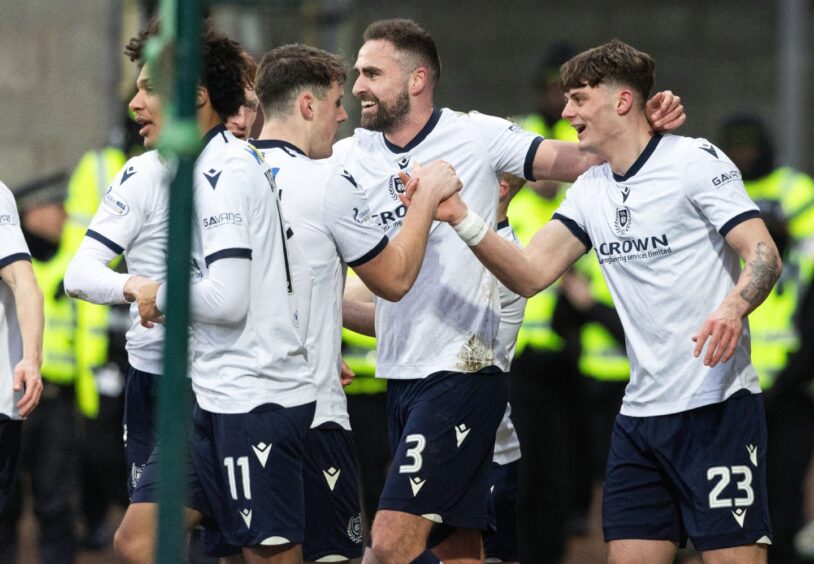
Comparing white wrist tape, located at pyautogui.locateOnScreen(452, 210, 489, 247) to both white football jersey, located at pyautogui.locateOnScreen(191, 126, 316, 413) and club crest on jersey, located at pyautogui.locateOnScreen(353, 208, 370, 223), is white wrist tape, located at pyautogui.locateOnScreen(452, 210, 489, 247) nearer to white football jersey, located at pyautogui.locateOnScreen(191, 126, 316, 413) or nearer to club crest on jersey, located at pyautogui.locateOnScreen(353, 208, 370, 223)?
club crest on jersey, located at pyautogui.locateOnScreen(353, 208, 370, 223)

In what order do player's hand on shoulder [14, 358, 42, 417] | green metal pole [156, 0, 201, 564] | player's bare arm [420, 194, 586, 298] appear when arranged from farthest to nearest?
player's hand on shoulder [14, 358, 42, 417]
player's bare arm [420, 194, 586, 298]
green metal pole [156, 0, 201, 564]

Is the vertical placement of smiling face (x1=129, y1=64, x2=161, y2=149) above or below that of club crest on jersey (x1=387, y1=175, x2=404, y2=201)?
above

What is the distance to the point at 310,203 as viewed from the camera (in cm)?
584

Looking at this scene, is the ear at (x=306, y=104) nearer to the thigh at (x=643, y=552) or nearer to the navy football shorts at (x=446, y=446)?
the navy football shorts at (x=446, y=446)

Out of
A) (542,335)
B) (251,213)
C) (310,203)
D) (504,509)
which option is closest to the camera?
(251,213)

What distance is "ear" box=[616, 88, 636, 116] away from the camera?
20.0 feet

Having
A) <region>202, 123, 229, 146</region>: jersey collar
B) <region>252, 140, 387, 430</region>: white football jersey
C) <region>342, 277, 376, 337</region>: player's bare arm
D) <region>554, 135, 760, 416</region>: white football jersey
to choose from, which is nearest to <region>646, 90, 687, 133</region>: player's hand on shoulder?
<region>554, 135, 760, 416</region>: white football jersey

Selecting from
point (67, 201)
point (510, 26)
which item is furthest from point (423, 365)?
point (510, 26)

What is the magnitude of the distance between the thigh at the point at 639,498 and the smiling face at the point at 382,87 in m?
1.60

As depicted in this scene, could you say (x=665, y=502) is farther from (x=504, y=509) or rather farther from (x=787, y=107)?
(x=787, y=107)

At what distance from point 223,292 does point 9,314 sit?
1761 millimetres

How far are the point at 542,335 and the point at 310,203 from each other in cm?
324

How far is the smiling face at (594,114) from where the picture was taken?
609 centimetres

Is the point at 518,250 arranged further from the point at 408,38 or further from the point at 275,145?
the point at 408,38
